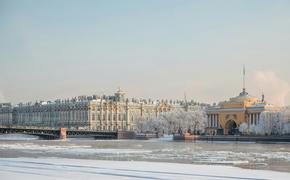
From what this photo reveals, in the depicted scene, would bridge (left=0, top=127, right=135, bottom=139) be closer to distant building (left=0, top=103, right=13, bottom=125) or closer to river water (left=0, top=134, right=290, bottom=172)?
river water (left=0, top=134, right=290, bottom=172)

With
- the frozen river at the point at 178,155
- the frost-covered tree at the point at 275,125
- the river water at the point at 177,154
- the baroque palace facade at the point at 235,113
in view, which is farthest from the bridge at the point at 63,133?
the frozen river at the point at 178,155

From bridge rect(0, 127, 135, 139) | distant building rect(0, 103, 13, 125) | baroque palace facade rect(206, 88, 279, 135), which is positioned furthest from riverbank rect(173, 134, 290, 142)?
distant building rect(0, 103, 13, 125)

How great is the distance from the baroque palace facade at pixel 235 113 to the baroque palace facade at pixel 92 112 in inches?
1199

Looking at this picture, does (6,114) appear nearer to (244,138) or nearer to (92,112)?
(92,112)

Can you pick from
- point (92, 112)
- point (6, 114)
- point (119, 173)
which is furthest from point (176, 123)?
point (119, 173)

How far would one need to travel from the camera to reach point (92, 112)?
131 meters

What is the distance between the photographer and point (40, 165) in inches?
985

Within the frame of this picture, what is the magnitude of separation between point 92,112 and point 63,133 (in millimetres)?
38680

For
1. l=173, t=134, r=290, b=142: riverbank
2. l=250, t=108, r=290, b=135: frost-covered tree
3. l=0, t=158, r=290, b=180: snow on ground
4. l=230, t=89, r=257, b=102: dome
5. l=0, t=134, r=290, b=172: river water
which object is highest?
l=230, t=89, r=257, b=102: dome

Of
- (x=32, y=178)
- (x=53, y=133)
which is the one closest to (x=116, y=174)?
(x=32, y=178)

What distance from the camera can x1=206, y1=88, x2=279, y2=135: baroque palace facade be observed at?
101188mm

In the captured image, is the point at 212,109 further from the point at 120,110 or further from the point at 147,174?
the point at 147,174

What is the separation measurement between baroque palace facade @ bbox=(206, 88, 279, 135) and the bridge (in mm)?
15339

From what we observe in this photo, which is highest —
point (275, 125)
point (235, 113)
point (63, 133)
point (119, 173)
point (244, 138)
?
point (235, 113)
